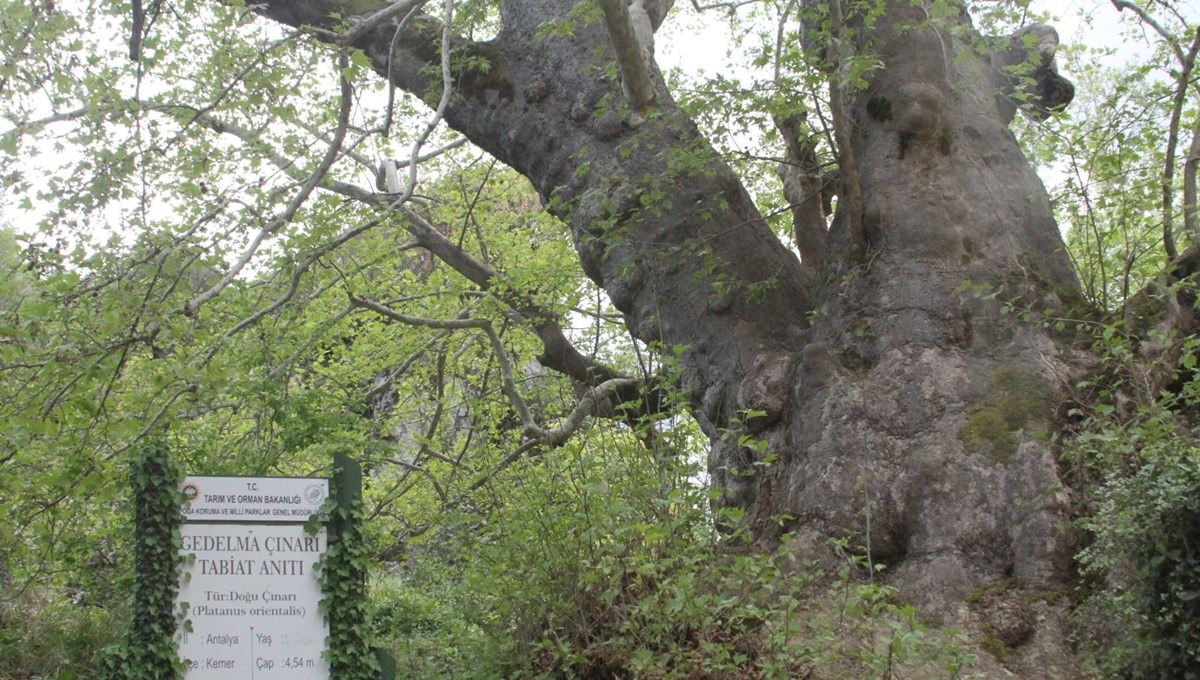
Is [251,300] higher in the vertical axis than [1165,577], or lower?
higher

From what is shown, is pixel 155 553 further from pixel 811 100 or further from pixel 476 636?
pixel 811 100

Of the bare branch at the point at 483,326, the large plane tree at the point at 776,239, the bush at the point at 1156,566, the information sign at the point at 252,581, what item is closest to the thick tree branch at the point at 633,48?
the large plane tree at the point at 776,239

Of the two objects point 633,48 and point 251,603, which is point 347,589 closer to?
point 251,603

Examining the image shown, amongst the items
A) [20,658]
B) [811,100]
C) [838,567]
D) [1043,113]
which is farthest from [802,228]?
[20,658]

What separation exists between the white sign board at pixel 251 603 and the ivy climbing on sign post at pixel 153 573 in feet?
0.21

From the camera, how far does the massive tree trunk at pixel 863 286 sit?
5.45 meters

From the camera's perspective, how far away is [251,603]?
4848mm

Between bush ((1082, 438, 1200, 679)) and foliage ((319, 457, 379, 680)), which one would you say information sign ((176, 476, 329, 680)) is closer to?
foliage ((319, 457, 379, 680))

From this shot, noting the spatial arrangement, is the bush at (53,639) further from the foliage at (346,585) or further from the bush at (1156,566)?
the bush at (1156,566)

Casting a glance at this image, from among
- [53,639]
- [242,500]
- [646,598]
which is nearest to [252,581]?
[242,500]

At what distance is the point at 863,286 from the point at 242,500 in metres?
3.91

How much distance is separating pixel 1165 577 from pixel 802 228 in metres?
4.15

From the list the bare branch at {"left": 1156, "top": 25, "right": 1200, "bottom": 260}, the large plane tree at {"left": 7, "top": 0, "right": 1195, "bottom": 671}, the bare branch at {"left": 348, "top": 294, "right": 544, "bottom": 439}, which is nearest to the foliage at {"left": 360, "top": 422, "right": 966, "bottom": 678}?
the large plane tree at {"left": 7, "top": 0, "right": 1195, "bottom": 671}

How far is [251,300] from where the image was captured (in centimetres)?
754
